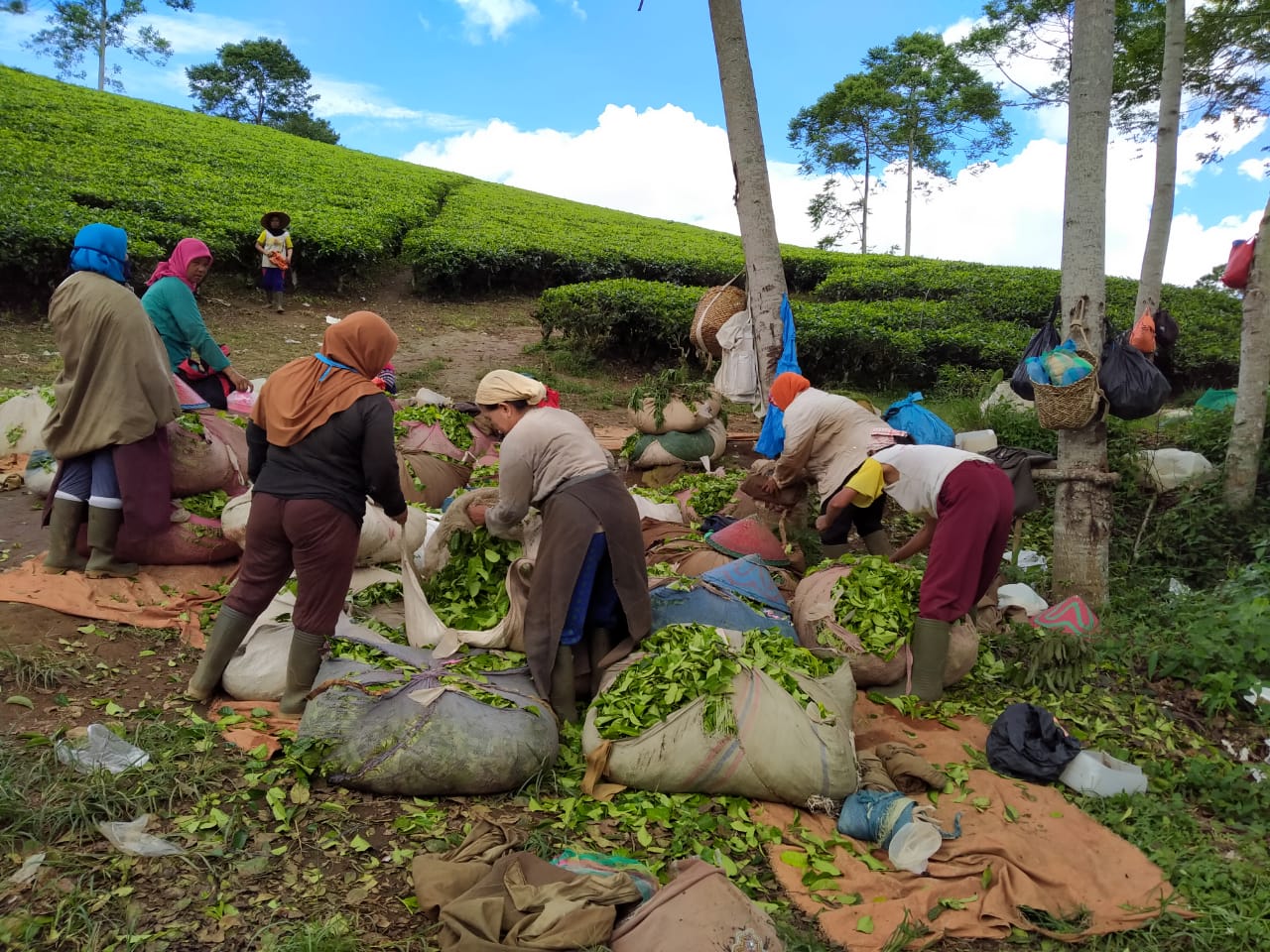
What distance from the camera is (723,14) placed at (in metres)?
6.77

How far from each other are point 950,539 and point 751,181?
13.1 feet

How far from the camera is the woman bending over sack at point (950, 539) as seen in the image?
12.9ft

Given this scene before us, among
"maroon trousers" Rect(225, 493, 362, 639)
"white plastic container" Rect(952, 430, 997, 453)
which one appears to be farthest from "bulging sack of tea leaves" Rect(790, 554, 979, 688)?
"white plastic container" Rect(952, 430, 997, 453)

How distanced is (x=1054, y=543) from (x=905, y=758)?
7.49ft

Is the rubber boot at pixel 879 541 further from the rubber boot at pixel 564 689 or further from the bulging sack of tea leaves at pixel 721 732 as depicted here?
the rubber boot at pixel 564 689

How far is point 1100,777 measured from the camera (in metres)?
3.41

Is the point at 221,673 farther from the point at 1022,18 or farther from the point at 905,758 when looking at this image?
the point at 1022,18

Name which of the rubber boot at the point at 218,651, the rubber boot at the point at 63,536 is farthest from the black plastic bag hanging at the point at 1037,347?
the rubber boot at the point at 63,536

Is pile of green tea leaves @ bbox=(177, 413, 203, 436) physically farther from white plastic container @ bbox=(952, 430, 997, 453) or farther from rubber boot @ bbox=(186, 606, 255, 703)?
white plastic container @ bbox=(952, 430, 997, 453)

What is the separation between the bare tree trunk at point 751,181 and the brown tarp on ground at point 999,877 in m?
4.23

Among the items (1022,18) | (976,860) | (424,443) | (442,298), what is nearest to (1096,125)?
(976,860)

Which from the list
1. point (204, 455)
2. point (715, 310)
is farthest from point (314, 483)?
point (715, 310)

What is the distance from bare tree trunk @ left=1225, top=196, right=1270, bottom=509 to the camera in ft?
17.3

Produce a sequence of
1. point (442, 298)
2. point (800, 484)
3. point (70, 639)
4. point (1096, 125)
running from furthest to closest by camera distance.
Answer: point (442, 298) < point (800, 484) < point (1096, 125) < point (70, 639)
